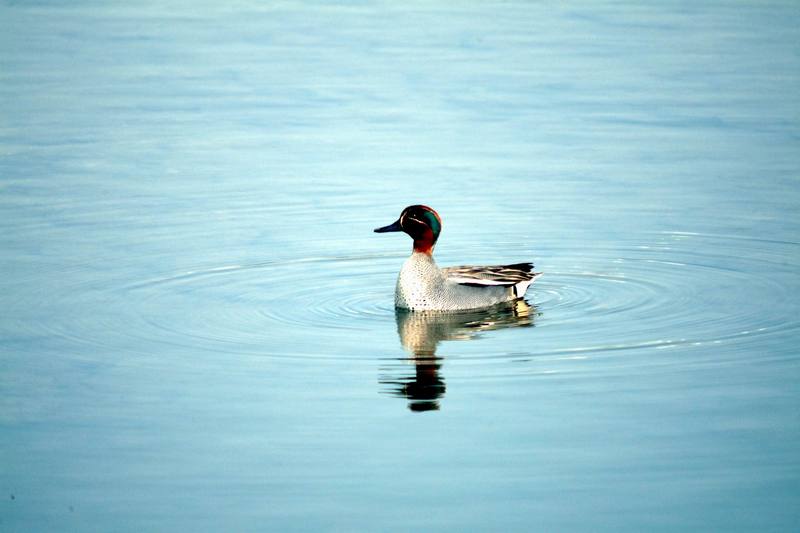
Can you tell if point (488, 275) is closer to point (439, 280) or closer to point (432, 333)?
point (439, 280)

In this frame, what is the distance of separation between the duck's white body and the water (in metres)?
0.24

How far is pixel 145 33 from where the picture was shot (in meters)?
31.1

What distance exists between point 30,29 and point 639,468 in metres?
24.5

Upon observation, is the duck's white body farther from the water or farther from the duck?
the water

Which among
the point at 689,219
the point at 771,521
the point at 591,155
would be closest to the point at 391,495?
Result: the point at 771,521

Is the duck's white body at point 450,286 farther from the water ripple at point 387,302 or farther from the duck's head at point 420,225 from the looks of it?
the water ripple at point 387,302

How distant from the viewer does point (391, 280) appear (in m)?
15.8

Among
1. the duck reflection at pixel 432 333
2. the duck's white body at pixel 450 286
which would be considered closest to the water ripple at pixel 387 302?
the duck reflection at pixel 432 333

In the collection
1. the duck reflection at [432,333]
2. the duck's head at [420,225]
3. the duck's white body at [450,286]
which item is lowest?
the duck reflection at [432,333]

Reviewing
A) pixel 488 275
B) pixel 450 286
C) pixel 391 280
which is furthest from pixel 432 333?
pixel 391 280

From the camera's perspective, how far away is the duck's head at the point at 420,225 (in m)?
14.7

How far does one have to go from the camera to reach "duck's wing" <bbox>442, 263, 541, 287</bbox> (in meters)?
14.5

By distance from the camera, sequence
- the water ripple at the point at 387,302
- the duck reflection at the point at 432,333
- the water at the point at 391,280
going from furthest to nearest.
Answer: the water ripple at the point at 387,302
the duck reflection at the point at 432,333
the water at the point at 391,280

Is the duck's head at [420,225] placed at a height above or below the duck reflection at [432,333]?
above
